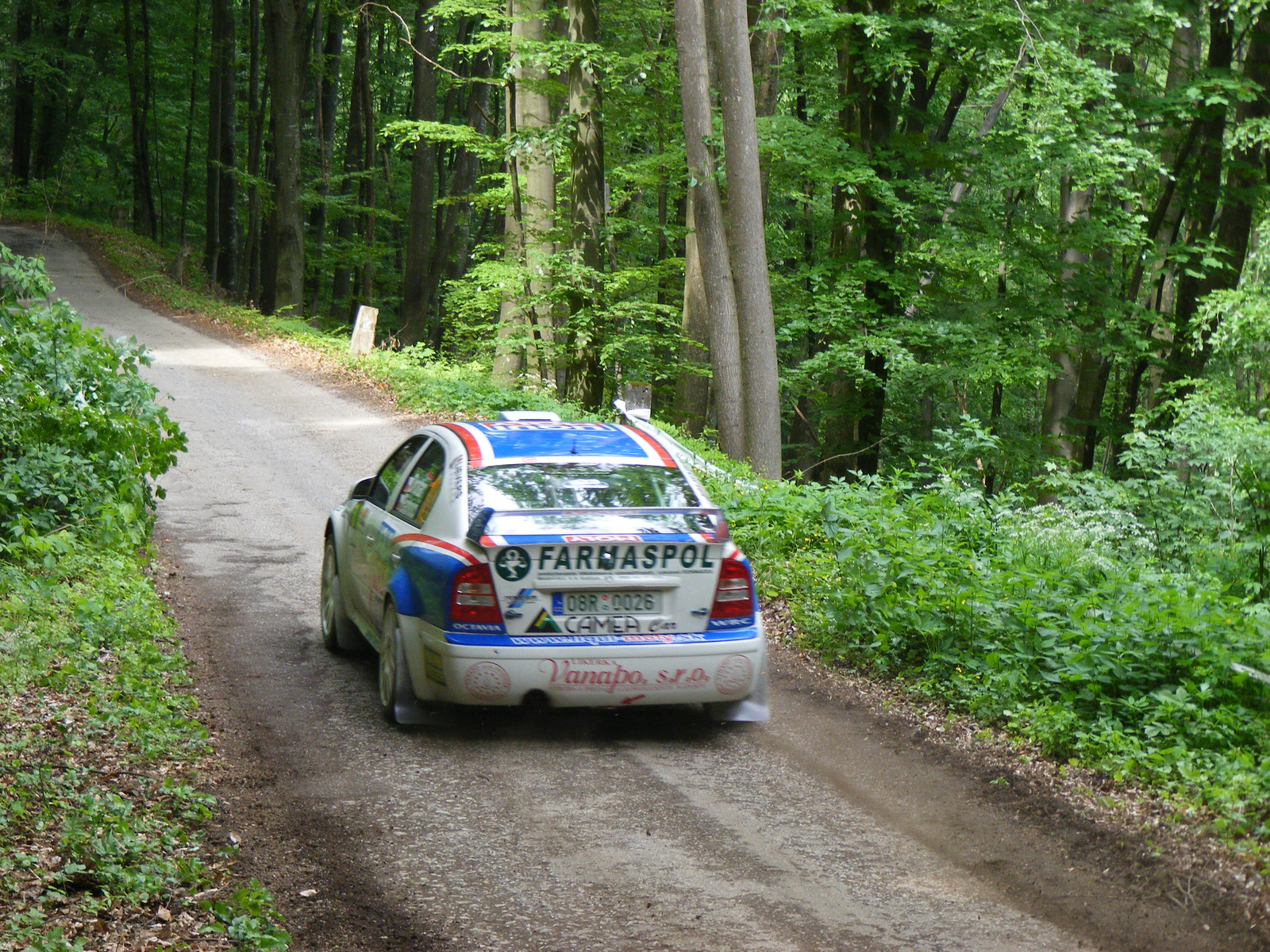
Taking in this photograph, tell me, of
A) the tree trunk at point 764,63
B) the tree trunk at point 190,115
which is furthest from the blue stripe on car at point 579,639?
the tree trunk at point 190,115

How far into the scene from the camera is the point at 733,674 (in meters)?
6.19

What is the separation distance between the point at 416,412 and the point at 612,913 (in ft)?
47.9

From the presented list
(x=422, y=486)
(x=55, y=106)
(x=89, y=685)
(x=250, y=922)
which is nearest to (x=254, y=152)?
(x=55, y=106)

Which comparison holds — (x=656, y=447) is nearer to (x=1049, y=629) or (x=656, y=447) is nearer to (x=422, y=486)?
(x=422, y=486)

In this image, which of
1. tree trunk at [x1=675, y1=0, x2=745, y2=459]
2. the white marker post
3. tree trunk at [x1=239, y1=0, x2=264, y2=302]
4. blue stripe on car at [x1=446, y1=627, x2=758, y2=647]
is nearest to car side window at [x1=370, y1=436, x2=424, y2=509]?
blue stripe on car at [x1=446, y1=627, x2=758, y2=647]

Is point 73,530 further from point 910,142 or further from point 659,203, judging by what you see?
point 659,203

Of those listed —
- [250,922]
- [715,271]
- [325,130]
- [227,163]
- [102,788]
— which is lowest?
[102,788]

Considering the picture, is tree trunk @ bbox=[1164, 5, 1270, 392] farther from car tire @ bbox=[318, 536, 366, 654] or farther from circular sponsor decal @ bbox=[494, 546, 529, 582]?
circular sponsor decal @ bbox=[494, 546, 529, 582]

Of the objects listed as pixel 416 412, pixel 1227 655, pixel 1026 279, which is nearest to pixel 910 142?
pixel 1026 279

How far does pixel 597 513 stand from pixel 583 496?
207 millimetres

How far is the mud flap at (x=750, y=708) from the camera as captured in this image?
253 inches

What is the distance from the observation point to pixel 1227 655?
591 cm

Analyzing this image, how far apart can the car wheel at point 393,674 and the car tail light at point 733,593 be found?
1711mm

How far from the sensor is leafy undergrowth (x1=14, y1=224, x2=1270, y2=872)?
5.62 meters
